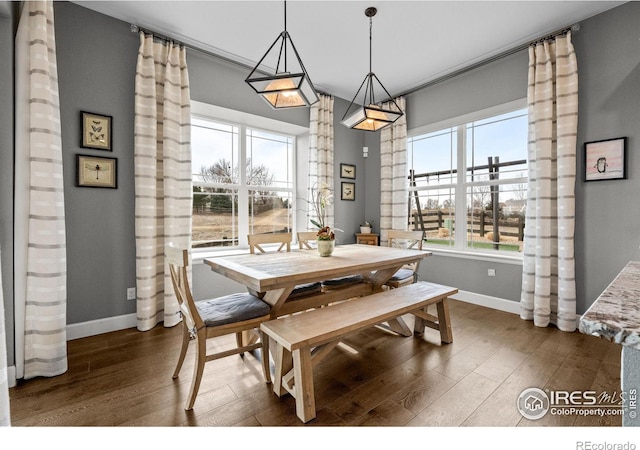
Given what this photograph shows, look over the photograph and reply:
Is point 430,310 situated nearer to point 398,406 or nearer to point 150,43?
point 398,406

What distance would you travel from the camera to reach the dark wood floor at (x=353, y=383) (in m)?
1.57

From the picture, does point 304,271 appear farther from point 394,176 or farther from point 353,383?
point 394,176

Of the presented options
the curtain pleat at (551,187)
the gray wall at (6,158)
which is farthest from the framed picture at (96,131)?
the curtain pleat at (551,187)

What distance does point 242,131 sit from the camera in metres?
3.82

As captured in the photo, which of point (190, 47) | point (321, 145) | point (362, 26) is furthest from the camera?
point (321, 145)

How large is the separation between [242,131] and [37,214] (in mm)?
2373

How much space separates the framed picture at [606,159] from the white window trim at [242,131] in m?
3.19

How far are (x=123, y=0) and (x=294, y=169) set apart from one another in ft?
8.41

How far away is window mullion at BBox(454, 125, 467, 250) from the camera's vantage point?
374cm

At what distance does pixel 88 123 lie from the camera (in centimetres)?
254

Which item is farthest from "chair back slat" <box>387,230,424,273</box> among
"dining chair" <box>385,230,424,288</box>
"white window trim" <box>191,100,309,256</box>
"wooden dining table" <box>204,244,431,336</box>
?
"white window trim" <box>191,100,309,256</box>

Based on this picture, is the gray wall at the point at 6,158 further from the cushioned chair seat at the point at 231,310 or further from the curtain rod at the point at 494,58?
the curtain rod at the point at 494,58

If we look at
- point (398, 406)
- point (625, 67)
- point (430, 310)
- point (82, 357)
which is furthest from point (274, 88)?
point (625, 67)

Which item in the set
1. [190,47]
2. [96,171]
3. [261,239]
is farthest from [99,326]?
[190,47]
